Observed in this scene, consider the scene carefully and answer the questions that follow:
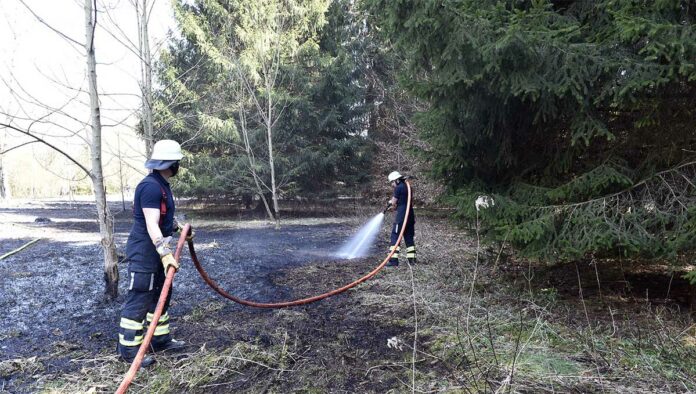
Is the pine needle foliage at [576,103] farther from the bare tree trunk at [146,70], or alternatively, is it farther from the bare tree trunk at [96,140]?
the bare tree trunk at [146,70]

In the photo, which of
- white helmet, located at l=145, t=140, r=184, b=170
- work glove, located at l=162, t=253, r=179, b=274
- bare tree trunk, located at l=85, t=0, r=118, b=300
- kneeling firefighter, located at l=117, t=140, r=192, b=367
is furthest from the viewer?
bare tree trunk, located at l=85, t=0, r=118, b=300

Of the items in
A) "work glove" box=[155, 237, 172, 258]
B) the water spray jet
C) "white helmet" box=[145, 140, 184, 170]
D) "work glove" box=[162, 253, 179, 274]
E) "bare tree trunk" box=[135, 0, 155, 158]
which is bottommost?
the water spray jet

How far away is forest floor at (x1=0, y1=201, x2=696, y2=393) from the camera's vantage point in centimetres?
321

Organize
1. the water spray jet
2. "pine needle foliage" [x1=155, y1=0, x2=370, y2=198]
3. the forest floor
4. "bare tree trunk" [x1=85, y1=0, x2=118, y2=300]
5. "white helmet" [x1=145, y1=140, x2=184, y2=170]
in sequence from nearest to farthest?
1. the forest floor
2. "white helmet" [x1=145, y1=140, x2=184, y2=170]
3. "bare tree trunk" [x1=85, y1=0, x2=118, y2=300]
4. the water spray jet
5. "pine needle foliage" [x1=155, y1=0, x2=370, y2=198]

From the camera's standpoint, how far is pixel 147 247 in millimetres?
3721

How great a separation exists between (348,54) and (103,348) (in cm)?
1706

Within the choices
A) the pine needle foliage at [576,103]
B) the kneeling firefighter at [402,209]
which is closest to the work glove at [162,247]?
the pine needle foliage at [576,103]

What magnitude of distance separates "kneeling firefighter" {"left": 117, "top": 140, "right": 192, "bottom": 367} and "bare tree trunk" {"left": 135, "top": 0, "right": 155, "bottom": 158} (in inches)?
232

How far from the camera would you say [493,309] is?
486 cm

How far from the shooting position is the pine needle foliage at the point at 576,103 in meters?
3.64

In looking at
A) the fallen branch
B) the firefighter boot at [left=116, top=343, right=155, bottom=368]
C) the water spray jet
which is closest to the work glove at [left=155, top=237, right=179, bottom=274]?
the firefighter boot at [left=116, top=343, right=155, bottom=368]

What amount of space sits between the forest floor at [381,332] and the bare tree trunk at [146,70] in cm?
303

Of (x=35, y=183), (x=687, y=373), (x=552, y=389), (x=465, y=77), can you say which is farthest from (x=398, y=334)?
(x=35, y=183)

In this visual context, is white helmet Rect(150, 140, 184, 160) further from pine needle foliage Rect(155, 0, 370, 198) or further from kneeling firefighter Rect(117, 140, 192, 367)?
pine needle foliage Rect(155, 0, 370, 198)
